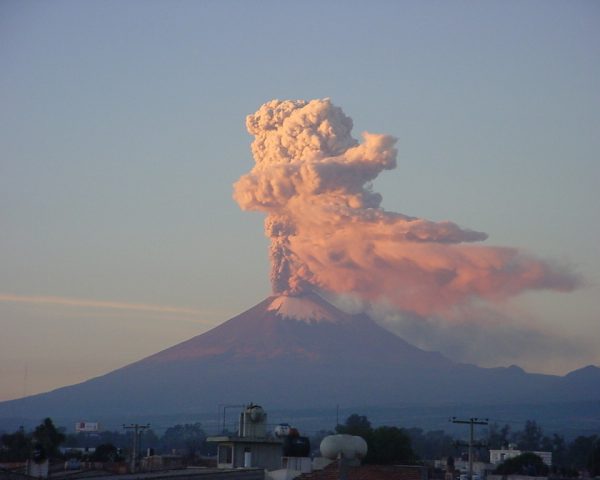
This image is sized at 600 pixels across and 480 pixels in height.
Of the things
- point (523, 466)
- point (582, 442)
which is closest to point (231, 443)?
point (523, 466)

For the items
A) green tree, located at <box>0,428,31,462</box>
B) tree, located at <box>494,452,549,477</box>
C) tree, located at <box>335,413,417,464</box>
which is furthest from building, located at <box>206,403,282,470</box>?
tree, located at <box>335,413,417,464</box>

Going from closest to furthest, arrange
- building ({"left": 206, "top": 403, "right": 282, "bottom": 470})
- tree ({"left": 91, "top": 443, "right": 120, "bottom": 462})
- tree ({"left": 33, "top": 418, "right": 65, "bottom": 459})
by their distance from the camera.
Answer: building ({"left": 206, "top": 403, "right": 282, "bottom": 470}) → tree ({"left": 91, "top": 443, "right": 120, "bottom": 462}) → tree ({"left": 33, "top": 418, "right": 65, "bottom": 459})

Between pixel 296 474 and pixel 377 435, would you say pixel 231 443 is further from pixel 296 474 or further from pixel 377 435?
pixel 377 435

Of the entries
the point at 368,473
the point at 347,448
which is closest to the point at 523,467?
the point at 368,473

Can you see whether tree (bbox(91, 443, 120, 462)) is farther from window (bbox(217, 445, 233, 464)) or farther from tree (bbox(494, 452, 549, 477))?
window (bbox(217, 445, 233, 464))

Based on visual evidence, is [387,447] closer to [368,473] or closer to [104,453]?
[104,453]

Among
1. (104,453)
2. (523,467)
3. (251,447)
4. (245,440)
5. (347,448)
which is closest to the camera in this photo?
(347,448)
